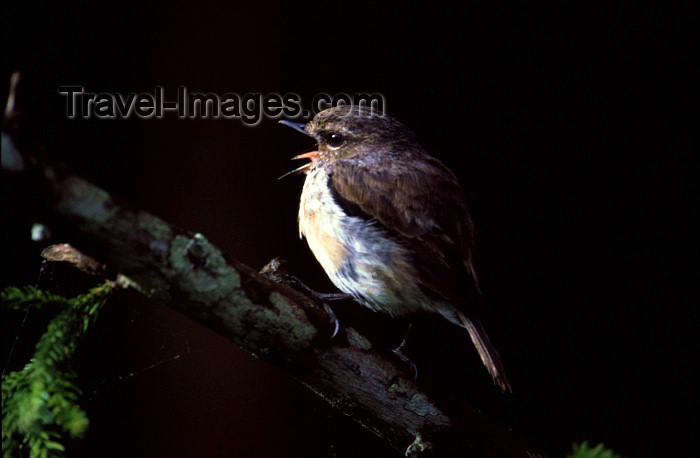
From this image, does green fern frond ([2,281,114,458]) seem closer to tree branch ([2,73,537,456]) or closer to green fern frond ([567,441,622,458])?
tree branch ([2,73,537,456])

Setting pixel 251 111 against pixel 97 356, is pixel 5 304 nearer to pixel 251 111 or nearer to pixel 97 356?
pixel 97 356

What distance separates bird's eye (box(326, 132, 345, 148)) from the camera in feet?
6.68

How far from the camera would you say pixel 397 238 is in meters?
1.67

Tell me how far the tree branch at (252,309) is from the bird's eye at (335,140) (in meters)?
0.66

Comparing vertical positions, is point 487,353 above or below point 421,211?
below

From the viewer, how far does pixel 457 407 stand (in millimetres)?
1573

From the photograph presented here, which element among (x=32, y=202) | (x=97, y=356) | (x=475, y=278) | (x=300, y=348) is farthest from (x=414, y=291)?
(x=97, y=356)

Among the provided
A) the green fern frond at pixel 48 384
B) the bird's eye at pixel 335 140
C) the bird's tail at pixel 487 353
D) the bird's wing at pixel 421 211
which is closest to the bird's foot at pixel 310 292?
the bird's wing at pixel 421 211

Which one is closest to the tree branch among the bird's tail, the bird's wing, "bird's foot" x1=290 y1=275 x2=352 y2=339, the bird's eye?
"bird's foot" x1=290 y1=275 x2=352 y2=339

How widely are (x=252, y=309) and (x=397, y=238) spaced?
1.77 feet

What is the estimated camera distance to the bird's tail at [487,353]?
1529 mm

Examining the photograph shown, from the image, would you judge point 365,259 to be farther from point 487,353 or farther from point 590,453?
point 590,453

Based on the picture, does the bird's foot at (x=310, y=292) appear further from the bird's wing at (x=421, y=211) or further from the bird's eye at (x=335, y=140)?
the bird's eye at (x=335, y=140)

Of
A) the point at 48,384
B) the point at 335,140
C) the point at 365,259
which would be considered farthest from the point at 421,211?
the point at 48,384
